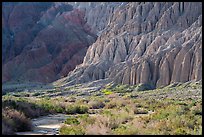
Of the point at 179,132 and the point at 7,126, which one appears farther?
the point at 7,126

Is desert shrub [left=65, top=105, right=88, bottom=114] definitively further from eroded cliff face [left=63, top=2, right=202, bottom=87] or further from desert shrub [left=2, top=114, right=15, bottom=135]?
eroded cliff face [left=63, top=2, right=202, bottom=87]

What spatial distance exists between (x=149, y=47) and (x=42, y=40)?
173ft

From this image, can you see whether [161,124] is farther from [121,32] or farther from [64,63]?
[64,63]

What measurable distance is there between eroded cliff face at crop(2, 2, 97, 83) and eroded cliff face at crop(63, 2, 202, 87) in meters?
22.6

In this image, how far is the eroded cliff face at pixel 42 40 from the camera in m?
Result: 113

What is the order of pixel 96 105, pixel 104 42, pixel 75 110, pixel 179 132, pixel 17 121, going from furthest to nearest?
pixel 104 42
pixel 96 105
pixel 75 110
pixel 17 121
pixel 179 132

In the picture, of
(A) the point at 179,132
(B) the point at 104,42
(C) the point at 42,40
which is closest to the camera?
(A) the point at 179,132

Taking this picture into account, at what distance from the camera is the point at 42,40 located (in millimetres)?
123500

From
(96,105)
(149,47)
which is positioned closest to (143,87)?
(149,47)

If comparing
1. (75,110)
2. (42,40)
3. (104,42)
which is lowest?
(75,110)

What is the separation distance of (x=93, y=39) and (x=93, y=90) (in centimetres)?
5554

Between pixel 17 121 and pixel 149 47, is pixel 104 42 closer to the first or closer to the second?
pixel 149 47

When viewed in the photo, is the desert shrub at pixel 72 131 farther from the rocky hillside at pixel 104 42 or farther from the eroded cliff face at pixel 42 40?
the eroded cliff face at pixel 42 40

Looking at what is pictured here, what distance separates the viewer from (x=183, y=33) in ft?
253
